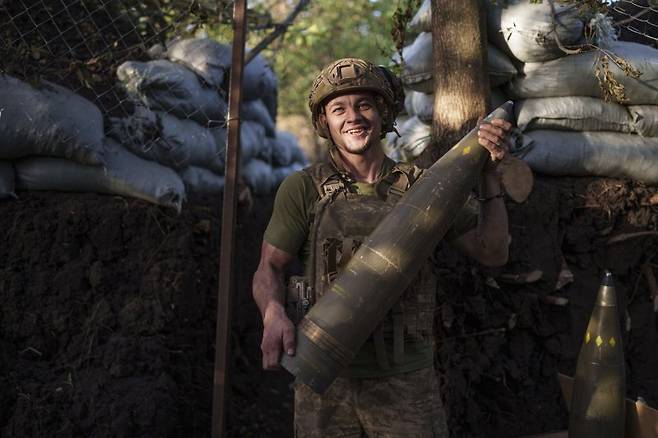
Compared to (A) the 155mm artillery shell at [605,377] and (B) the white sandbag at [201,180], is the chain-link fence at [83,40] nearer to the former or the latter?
(B) the white sandbag at [201,180]

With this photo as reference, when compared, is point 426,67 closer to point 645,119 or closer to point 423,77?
point 423,77

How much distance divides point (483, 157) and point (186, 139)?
2601 mm

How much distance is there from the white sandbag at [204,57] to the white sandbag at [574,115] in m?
2.00

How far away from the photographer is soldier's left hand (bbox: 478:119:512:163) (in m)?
2.25

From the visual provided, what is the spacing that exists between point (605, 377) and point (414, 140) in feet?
7.25

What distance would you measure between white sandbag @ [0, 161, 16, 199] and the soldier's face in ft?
7.33

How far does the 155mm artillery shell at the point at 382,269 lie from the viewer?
213 centimetres

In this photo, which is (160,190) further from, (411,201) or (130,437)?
(411,201)

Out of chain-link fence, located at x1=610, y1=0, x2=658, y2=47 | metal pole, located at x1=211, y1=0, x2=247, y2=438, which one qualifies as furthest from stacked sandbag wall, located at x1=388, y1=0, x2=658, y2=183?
metal pole, located at x1=211, y1=0, x2=247, y2=438

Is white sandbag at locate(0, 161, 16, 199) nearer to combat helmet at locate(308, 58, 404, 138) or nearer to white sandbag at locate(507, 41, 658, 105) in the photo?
combat helmet at locate(308, 58, 404, 138)

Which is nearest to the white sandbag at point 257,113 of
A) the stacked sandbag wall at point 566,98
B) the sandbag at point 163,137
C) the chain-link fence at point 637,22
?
the sandbag at point 163,137

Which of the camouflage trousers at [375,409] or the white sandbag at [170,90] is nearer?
the camouflage trousers at [375,409]

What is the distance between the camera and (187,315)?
404 cm

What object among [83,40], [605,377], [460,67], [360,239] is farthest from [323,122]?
[83,40]
